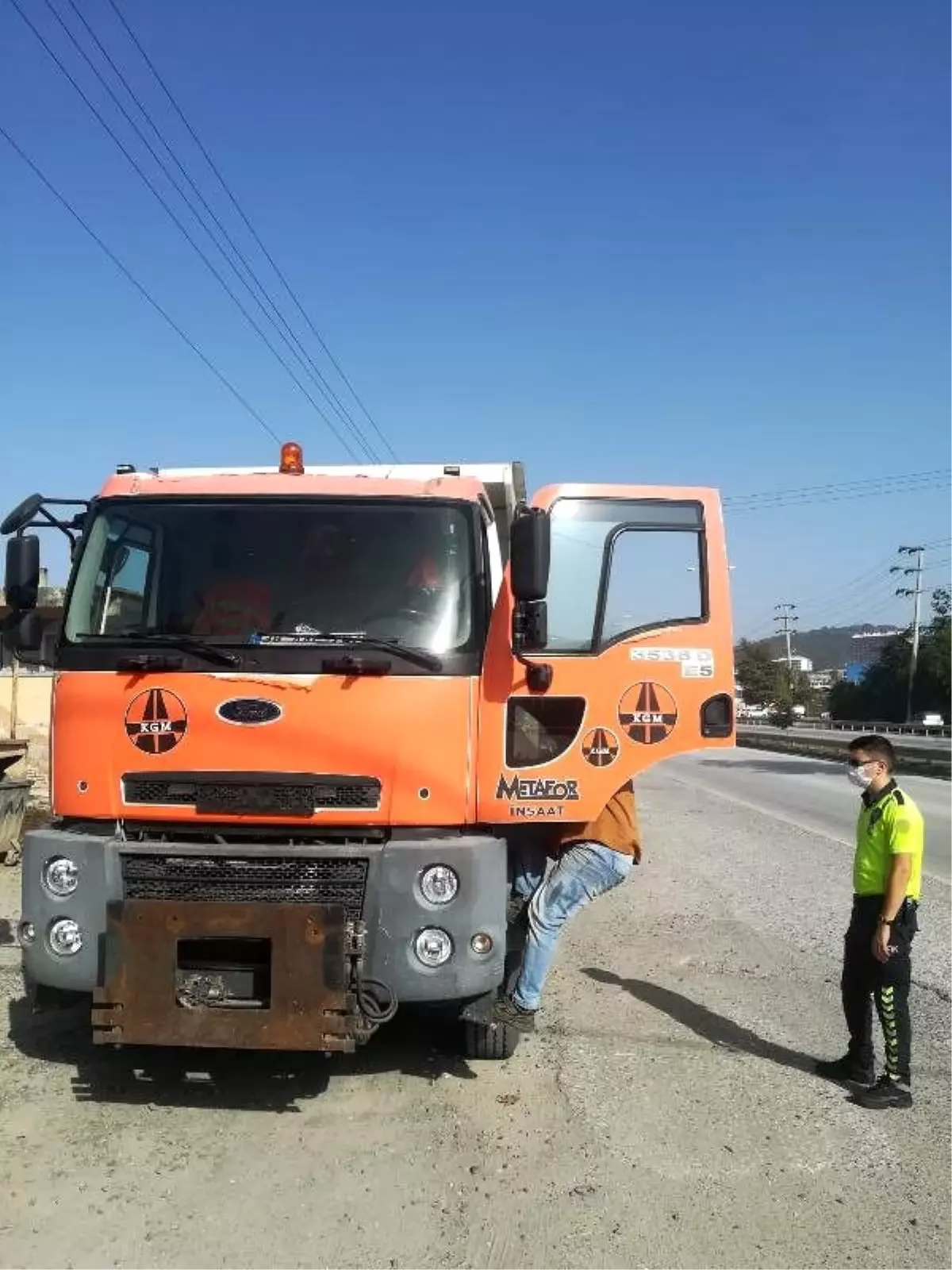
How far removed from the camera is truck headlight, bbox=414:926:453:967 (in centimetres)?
450

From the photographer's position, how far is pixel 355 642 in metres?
4.71

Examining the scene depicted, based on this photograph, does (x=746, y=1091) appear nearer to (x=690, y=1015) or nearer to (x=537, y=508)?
(x=690, y=1015)

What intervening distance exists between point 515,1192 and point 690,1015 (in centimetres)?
247

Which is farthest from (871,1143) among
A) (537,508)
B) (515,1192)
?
(537,508)

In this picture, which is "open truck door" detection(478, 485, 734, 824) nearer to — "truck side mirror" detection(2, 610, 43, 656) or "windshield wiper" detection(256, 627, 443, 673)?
"windshield wiper" detection(256, 627, 443, 673)

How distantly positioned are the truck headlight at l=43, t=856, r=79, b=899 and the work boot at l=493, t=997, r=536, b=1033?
198 centimetres

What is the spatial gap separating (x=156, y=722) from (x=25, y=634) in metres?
1.18

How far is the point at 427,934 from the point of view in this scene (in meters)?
4.50

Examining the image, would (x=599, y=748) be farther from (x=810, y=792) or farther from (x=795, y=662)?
(x=795, y=662)

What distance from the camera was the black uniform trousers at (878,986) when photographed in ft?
15.8

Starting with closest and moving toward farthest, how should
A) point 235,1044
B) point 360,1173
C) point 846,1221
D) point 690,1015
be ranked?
1. point 846,1221
2. point 360,1173
3. point 235,1044
4. point 690,1015

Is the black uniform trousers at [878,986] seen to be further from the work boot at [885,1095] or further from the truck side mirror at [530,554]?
the truck side mirror at [530,554]

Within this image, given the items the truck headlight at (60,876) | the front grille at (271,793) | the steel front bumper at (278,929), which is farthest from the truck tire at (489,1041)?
the truck headlight at (60,876)

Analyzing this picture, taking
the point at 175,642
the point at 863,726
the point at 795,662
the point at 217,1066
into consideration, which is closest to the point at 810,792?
the point at 217,1066
